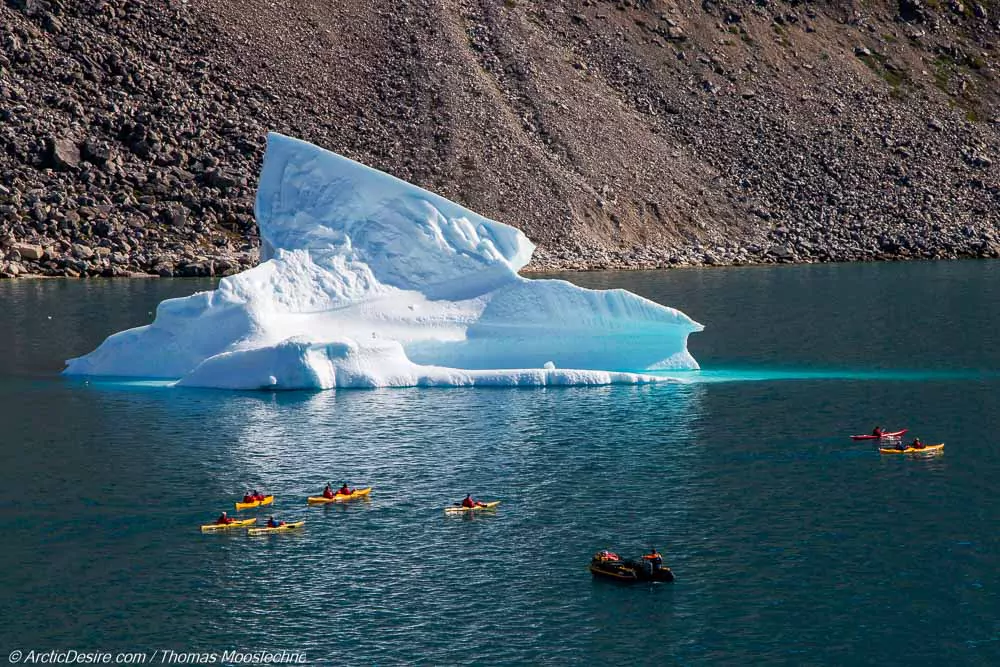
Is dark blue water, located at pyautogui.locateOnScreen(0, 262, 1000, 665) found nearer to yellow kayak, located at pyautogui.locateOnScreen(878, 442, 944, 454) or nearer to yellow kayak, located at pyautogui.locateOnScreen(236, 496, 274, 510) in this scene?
yellow kayak, located at pyautogui.locateOnScreen(878, 442, 944, 454)

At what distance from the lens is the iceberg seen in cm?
4662

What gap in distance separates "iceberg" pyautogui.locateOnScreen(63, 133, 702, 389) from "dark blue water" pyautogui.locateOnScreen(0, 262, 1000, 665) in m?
1.37

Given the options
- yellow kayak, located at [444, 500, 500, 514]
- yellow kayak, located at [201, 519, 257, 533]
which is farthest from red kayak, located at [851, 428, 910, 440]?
yellow kayak, located at [201, 519, 257, 533]

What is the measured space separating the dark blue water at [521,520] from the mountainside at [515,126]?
4385 cm

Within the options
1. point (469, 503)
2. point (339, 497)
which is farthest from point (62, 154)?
point (469, 503)

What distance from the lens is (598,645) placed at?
2395 centimetres

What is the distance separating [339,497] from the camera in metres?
32.8

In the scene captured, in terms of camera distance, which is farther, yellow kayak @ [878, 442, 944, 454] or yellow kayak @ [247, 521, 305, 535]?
yellow kayak @ [878, 442, 944, 454]

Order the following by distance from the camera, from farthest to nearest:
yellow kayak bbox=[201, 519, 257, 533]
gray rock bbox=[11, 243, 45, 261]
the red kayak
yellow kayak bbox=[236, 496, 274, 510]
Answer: gray rock bbox=[11, 243, 45, 261] < the red kayak < yellow kayak bbox=[236, 496, 274, 510] < yellow kayak bbox=[201, 519, 257, 533]

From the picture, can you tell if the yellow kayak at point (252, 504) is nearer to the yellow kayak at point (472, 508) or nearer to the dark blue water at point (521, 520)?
the dark blue water at point (521, 520)

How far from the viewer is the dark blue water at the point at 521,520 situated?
80.5ft

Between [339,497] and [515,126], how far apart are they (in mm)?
76369

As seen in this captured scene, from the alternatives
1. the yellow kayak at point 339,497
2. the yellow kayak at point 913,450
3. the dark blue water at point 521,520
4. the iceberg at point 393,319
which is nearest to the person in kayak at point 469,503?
the dark blue water at point 521,520

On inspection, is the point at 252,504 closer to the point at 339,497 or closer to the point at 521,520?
the point at 339,497
